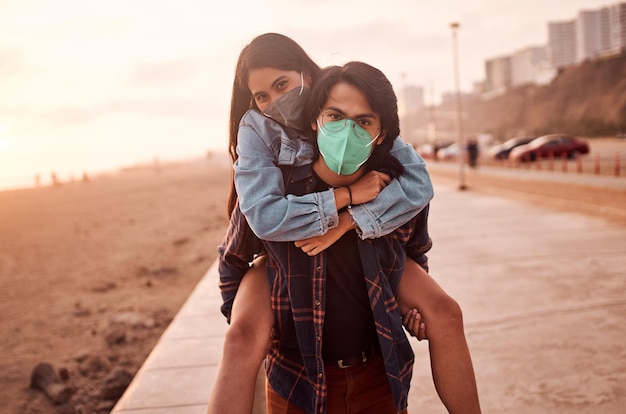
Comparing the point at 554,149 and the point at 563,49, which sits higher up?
the point at 563,49

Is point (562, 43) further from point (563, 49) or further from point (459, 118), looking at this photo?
point (459, 118)

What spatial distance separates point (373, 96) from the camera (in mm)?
1863

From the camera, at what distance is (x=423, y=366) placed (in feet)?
10.6

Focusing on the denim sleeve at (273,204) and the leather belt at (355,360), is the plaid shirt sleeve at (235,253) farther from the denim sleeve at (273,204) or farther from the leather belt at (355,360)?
the leather belt at (355,360)

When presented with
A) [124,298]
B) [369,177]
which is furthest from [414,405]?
[124,298]

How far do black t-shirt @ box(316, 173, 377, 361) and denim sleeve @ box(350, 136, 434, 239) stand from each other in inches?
5.2

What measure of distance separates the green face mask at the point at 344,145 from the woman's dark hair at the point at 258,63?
0.40m

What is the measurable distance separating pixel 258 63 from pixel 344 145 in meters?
0.66

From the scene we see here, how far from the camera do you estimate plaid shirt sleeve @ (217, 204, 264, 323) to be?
2014 millimetres

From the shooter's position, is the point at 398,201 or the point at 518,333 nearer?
the point at 398,201

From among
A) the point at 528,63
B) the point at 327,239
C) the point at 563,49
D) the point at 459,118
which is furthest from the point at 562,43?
the point at 327,239

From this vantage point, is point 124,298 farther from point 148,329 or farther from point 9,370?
point 9,370

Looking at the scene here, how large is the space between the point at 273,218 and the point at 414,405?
1.54 meters

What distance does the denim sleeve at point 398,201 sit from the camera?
1.88 metres
